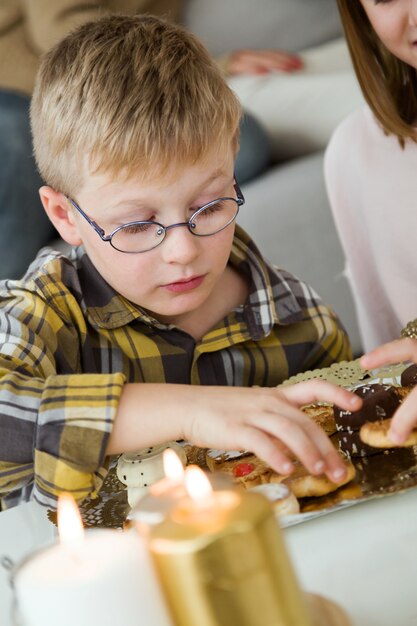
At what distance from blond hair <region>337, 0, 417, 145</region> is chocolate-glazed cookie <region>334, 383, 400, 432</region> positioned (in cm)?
67

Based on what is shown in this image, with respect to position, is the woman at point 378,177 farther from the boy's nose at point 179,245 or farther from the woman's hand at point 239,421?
the woman's hand at point 239,421

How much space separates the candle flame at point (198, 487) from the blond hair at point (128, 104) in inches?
24.3

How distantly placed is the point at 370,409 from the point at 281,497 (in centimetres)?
19

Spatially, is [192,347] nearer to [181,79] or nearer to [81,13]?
[181,79]

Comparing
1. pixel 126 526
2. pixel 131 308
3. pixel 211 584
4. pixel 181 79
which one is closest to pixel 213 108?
pixel 181 79

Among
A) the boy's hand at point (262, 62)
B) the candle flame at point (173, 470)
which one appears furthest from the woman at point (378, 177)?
the boy's hand at point (262, 62)

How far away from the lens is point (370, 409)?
92 cm

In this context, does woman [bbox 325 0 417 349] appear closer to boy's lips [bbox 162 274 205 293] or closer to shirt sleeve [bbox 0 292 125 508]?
boy's lips [bbox 162 274 205 293]

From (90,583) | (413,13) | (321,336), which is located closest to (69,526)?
(90,583)

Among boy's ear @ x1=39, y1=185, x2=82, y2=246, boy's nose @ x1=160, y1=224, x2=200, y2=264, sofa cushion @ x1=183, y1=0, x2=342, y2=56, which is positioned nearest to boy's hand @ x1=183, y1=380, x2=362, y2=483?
boy's nose @ x1=160, y1=224, x2=200, y2=264

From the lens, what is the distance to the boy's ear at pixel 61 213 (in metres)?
1.17

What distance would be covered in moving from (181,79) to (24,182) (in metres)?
→ 1.39

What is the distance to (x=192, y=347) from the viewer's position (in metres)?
1.25

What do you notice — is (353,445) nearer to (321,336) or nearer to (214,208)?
(214,208)
